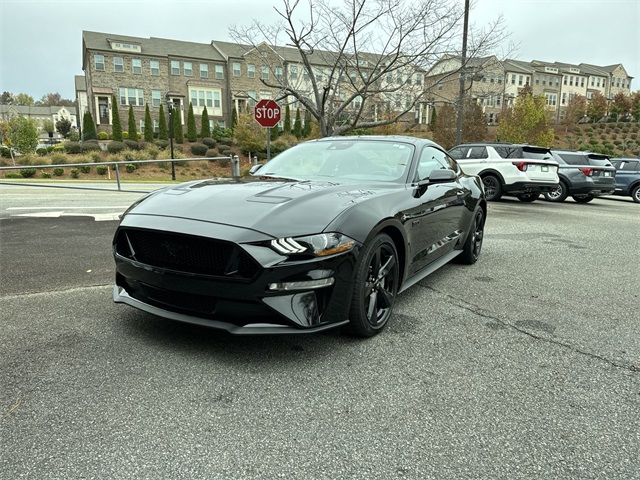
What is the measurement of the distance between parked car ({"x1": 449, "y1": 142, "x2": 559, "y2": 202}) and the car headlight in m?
11.9

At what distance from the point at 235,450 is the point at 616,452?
1.72 meters

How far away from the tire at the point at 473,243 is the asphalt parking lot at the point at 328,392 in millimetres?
1139

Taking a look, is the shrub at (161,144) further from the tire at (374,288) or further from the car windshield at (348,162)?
the tire at (374,288)

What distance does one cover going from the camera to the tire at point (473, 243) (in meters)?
5.66

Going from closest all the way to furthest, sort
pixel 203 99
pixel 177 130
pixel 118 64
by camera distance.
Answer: pixel 177 130, pixel 118 64, pixel 203 99

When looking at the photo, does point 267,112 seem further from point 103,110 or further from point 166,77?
point 103,110

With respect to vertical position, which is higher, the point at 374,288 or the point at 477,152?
the point at 477,152

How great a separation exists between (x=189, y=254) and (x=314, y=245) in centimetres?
77

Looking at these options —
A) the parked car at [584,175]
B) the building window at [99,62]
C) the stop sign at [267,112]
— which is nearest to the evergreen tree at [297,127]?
the building window at [99,62]

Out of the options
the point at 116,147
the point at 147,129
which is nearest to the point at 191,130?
the point at 147,129

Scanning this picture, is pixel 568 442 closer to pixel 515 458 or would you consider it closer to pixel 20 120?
pixel 515 458

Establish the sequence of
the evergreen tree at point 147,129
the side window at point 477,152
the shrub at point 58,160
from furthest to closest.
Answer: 1. the evergreen tree at point 147,129
2. the shrub at point 58,160
3. the side window at point 477,152

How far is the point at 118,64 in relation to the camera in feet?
173

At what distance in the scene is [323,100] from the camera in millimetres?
20359
